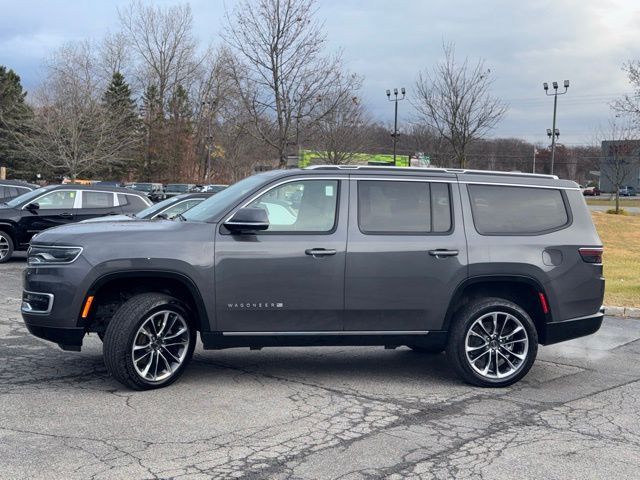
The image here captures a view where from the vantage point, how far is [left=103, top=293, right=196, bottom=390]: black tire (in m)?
5.57

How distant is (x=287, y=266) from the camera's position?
19.2 ft

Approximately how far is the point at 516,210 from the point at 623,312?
4.92m

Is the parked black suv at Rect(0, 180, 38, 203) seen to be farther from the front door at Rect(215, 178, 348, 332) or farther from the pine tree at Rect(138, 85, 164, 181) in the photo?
the pine tree at Rect(138, 85, 164, 181)

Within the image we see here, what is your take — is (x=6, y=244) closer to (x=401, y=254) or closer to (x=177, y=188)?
(x=401, y=254)

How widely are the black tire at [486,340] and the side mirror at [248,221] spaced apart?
198 centimetres

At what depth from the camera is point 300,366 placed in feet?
22.7

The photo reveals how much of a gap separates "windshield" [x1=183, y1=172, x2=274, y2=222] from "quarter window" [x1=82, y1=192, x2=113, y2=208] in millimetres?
9691

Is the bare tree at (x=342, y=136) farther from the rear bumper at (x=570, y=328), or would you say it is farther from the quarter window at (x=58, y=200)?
the rear bumper at (x=570, y=328)

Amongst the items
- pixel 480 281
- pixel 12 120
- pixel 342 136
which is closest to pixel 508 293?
pixel 480 281

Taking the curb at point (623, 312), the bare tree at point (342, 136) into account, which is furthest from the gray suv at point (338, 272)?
the bare tree at point (342, 136)

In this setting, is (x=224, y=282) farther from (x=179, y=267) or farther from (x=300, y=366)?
(x=300, y=366)

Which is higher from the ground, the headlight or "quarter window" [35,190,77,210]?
"quarter window" [35,190,77,210]

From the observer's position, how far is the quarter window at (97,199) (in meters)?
15.4

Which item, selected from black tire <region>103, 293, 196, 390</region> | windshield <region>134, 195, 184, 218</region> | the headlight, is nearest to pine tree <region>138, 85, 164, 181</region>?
windshield <region>134, 195, 184, 218</region>
